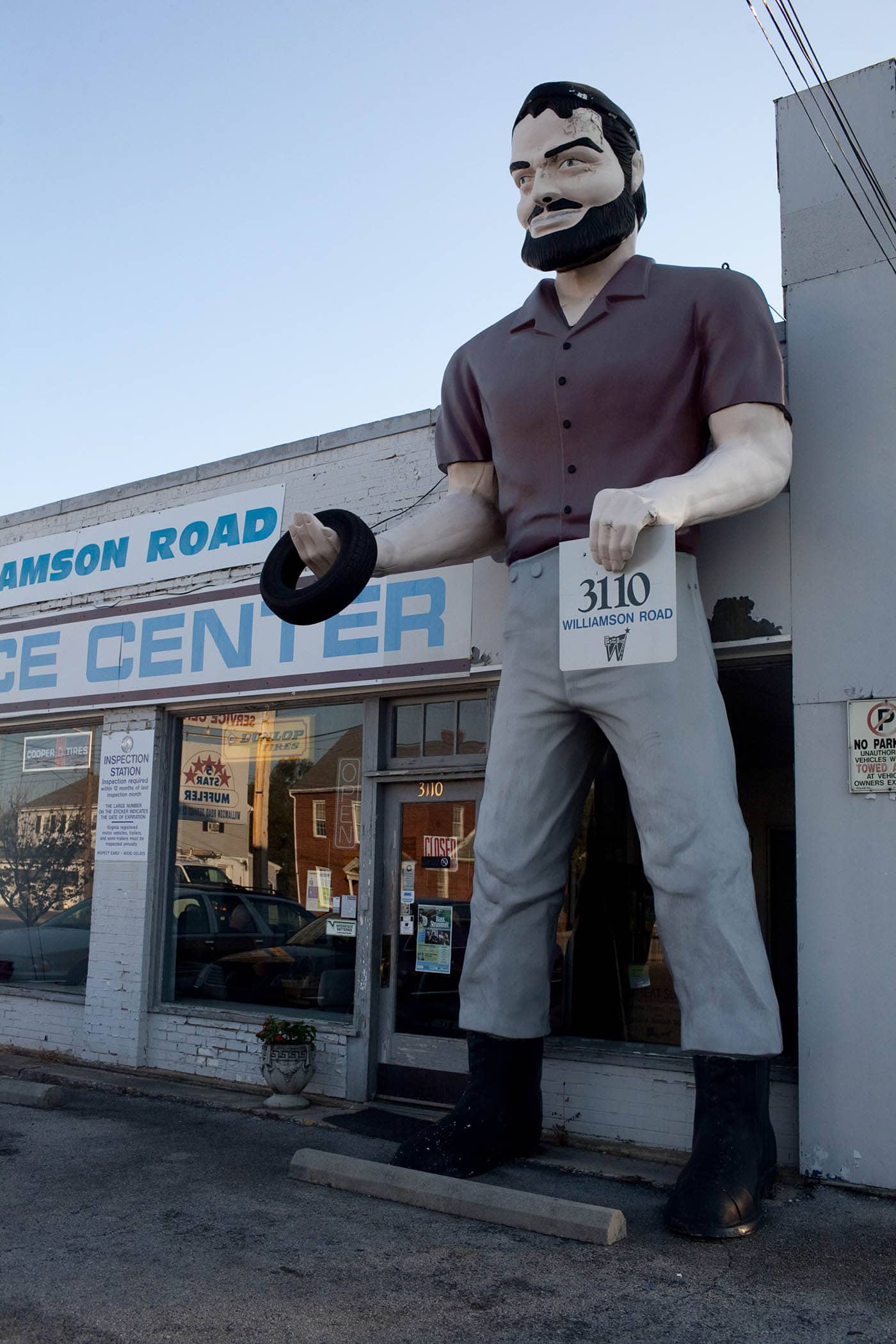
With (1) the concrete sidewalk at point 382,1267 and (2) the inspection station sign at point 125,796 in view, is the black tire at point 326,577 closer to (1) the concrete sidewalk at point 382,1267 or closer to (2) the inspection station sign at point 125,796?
(1) the concrete sidewalk at point 382,1267

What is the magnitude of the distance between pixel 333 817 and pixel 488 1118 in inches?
107

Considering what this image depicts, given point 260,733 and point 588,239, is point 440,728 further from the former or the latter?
point 588,239

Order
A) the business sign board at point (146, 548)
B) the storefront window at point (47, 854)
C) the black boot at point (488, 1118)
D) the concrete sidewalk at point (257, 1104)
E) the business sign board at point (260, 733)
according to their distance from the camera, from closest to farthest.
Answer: the black boot at point (488, 1118) < the concrete sidewalk at point (257, 1104) < the business sign board at point (260, 733) < the business sign board at point (146, 548) < the storefront window at point (47, 854)

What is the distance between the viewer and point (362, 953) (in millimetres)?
7102

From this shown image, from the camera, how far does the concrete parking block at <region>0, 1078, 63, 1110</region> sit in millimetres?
6863

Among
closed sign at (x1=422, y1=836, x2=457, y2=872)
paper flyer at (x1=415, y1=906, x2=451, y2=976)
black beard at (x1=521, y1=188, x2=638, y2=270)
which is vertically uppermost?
black beard at (x1=521, y1=188, x2=638, y2=270)

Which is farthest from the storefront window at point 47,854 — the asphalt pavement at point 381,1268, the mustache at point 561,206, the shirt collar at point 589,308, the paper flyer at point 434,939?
the mustache at point 561,206

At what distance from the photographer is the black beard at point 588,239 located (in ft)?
17.4

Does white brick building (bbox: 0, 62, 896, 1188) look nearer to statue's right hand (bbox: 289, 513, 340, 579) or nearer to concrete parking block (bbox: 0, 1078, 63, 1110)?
concrete parking block (bbox: 0, 1078, 63, 1110)

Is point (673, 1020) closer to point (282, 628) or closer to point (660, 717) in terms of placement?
point (660, 717)

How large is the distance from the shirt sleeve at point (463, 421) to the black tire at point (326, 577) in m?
0.88

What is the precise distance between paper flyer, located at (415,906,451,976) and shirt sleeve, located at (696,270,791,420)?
10.9 feet

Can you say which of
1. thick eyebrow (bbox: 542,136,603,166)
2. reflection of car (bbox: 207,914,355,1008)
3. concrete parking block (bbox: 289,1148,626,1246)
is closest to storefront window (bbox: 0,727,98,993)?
reflection of car (bbox: 207,914,355,1008)

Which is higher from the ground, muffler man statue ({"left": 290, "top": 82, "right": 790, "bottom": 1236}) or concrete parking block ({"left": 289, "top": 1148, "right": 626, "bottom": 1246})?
muffler man statue ({"left": 290, "top": 82, "right": 790, "bottom": 1236})
